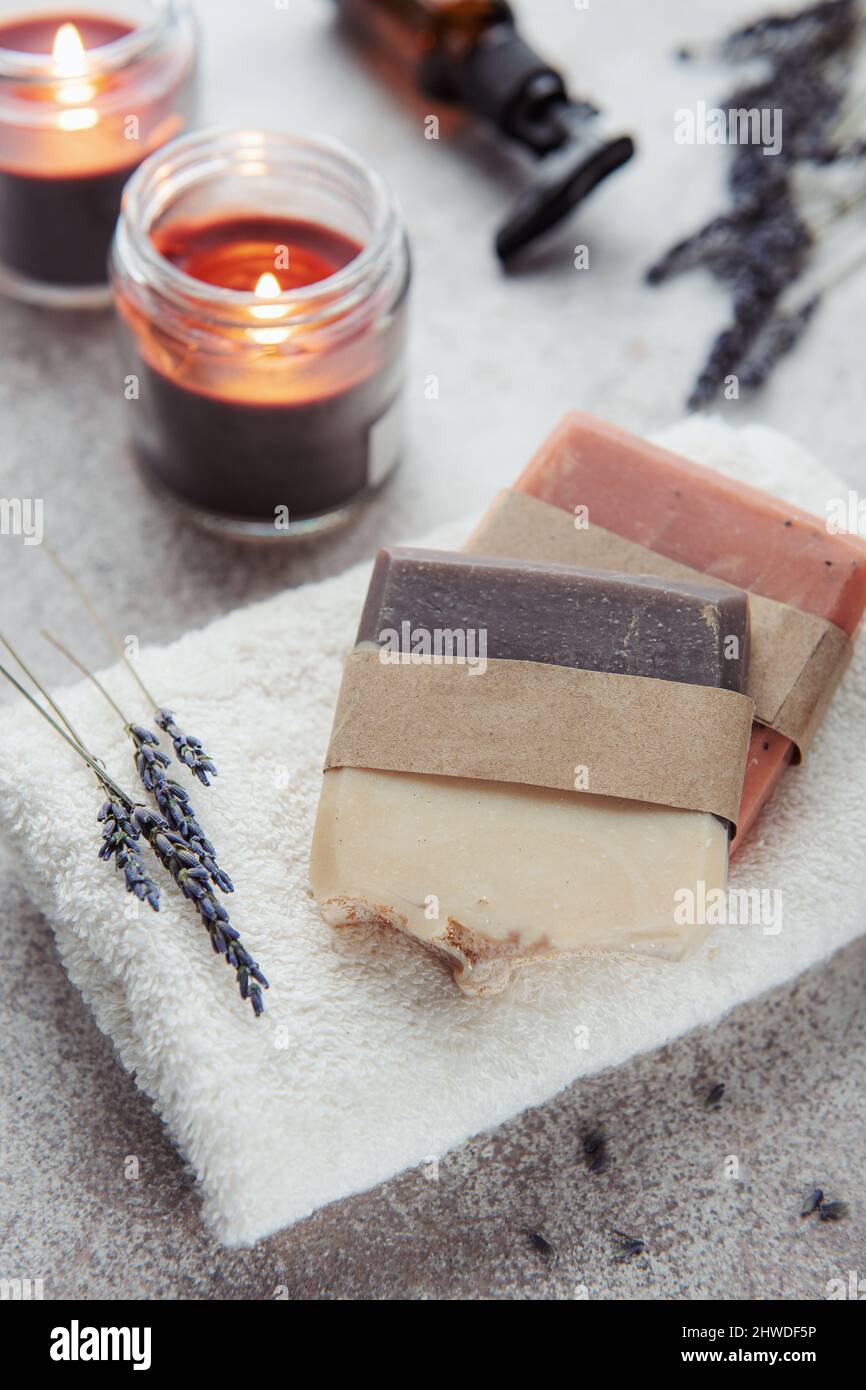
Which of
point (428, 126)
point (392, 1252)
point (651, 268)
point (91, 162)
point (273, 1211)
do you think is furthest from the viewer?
point (428, 126)

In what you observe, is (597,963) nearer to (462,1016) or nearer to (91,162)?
(462,1016)

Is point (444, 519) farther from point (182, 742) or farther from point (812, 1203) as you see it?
point (812, 1203)

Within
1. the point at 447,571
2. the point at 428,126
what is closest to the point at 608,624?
the point at 447,571

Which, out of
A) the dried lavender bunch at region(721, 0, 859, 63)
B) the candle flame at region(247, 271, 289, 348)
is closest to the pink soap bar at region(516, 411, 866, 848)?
the candle flame at region(247, 271, 289, 348)

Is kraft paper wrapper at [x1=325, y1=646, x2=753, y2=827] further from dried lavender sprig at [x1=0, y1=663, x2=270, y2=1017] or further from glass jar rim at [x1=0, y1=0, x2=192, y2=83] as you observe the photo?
glass jar rim at [x1=0, y1=0, x2=192, y2=83]

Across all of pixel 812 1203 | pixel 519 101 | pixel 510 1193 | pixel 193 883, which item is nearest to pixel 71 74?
pixel 519 101

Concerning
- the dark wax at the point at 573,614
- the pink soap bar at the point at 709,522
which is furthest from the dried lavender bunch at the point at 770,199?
the dark wax at the point at 573,614
